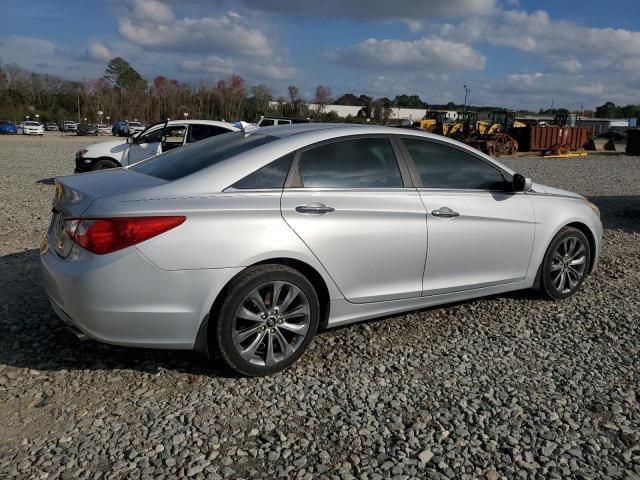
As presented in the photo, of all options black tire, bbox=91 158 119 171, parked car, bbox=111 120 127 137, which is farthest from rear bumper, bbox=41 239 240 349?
parked car, bbox=111 120 127 137

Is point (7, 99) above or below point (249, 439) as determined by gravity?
above

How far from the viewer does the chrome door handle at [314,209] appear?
11.7 feet

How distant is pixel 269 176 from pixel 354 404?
4.98ft

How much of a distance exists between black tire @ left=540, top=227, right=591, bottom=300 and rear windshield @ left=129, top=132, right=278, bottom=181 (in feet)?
8.96

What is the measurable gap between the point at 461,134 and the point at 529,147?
435cm

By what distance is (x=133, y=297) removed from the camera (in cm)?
316

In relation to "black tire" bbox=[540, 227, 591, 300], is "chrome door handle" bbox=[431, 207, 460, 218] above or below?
above

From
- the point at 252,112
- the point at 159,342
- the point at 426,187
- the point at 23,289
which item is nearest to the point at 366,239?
the point at 426,187

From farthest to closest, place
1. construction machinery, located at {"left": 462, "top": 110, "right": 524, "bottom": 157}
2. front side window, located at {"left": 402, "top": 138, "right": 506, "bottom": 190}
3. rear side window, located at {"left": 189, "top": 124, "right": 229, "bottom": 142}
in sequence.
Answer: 1. construction machinery, located at {"left": 462, "top": 110, "right": 524, "bottom": 157}
2. rear side window, located at {"left": 189, "top": 124, "right": 229, "bottom": 142}
3. front side window, located at {"left": 402, "top": 138, "right": 506, "bottom": 190}

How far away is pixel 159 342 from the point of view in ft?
10.8

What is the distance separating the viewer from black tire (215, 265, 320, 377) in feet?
11.0

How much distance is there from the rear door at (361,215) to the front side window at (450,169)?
0.19m

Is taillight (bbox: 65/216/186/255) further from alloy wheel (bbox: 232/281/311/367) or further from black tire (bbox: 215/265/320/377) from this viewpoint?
alloy wheel (bbox: 232/281/311/367)

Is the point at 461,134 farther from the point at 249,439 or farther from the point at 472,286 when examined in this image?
the point at 249,439
